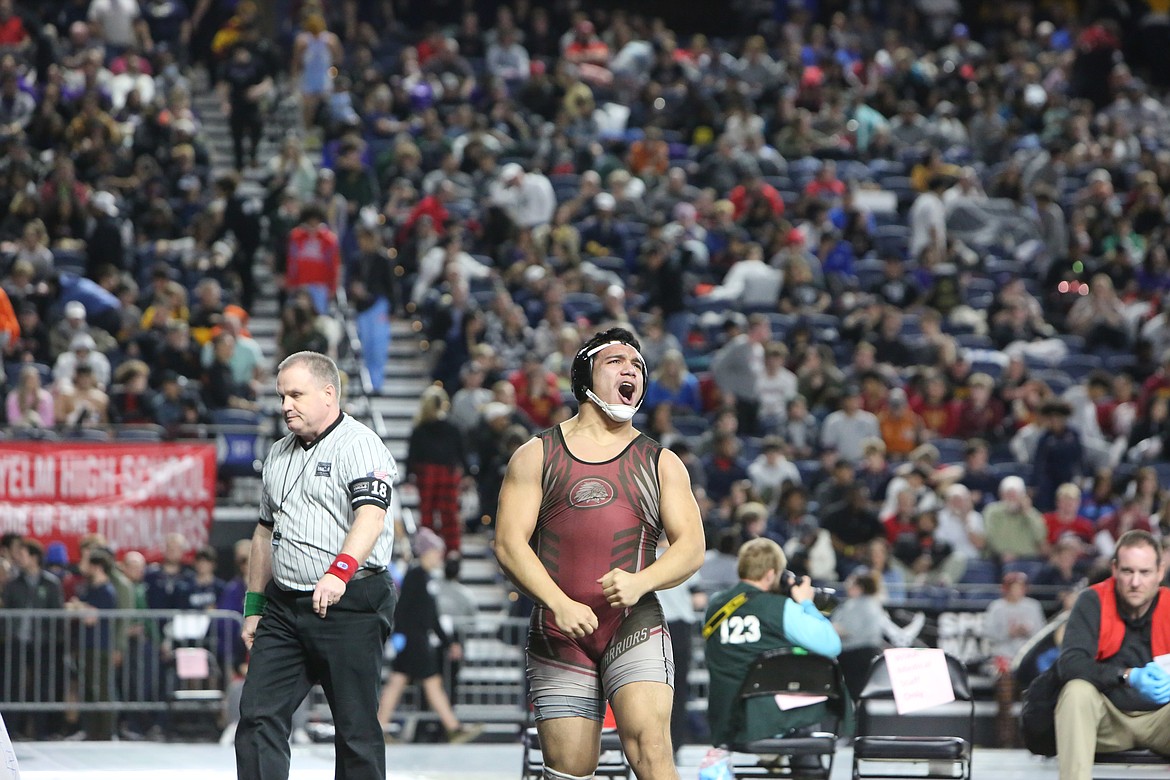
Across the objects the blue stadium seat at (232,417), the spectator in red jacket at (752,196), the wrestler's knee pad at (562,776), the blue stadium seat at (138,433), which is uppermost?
the spectator in red jacket at (752,196)

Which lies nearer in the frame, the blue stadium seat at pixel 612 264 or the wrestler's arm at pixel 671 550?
the wrestler's arm at pixel 671 550

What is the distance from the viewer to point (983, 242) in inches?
895

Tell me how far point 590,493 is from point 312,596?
128 cm

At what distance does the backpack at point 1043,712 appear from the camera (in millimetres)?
9109

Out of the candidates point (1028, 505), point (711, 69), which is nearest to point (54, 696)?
point (1028, 505)

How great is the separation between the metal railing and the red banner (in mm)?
1150

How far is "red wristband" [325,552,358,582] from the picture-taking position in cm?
693

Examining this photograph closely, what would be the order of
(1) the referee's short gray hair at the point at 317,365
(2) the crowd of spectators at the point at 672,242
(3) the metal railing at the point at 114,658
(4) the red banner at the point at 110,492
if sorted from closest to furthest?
1. (1) the referee's short gray hair at the point at 317,365
2. (3) the metal railing at the point at 114,658
3. (4) the red banner at the point at 110,492
4. (2) the crowd of spectators at the point at 672,242

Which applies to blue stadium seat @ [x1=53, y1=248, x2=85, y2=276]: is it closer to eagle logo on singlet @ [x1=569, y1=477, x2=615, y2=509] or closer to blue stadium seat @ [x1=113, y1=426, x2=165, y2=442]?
blue stadium seat @ [x1=113, y1=426, x2=165, y2=442]

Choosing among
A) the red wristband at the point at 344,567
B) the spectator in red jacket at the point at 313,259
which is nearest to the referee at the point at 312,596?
the red wristband at the point at 344,567

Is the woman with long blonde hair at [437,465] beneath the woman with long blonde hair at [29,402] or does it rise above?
beneath

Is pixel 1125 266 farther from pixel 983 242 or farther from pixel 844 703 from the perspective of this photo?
pixel 844 703

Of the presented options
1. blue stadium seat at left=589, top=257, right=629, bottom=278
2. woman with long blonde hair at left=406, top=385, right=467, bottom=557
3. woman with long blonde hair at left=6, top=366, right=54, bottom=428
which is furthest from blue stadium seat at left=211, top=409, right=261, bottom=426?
blue stadium seat at left=589, top=257, right=629, bottom=278

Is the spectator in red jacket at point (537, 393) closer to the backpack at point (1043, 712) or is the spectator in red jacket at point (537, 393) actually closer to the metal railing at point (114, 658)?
the metal railing at point (114, 658)
